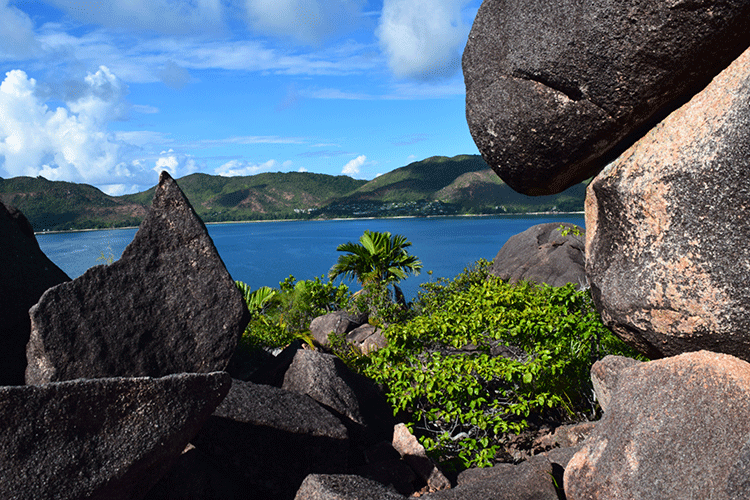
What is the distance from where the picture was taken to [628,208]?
5934mm

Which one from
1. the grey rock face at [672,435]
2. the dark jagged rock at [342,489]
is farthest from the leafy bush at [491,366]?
the dark jagged rock at [342,489]

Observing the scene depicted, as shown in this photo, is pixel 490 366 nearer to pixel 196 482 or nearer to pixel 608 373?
pixel 608 373

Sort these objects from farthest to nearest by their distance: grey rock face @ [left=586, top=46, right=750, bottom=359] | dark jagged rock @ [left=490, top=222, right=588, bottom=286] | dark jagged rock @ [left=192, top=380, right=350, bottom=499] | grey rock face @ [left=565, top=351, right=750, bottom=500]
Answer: dark jagged rock @ [left=490, top=222, right=588, bottom=286] < dark jagged rock @ [left=192, top=380, right=350, bottom=499] < grey rock face @ [left=586, top=46, right=750, bottom=359] < grey rock face @ [left=565, top=351, right=750, bottom=500]

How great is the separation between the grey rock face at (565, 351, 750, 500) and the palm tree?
1535 centimetres

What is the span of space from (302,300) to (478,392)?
950 centimetres

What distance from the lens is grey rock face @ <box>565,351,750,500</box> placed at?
4.97 meters

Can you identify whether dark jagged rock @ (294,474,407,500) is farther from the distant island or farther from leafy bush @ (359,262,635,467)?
the distant island

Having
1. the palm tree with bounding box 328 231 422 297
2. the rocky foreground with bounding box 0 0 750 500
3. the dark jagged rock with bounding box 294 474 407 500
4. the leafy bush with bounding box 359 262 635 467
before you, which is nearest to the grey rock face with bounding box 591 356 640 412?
the rocky foreground with bounding box 0 0 750 500

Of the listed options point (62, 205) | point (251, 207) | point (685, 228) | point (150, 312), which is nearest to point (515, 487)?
point (685, 228)

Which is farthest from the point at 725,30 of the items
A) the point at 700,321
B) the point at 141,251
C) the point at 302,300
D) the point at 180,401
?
the point at 302,300

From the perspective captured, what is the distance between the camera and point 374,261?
21.3 meters

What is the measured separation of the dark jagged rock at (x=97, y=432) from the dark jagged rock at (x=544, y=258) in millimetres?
11864

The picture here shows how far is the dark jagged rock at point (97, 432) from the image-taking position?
15.5ft

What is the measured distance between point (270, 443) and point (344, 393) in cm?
148
